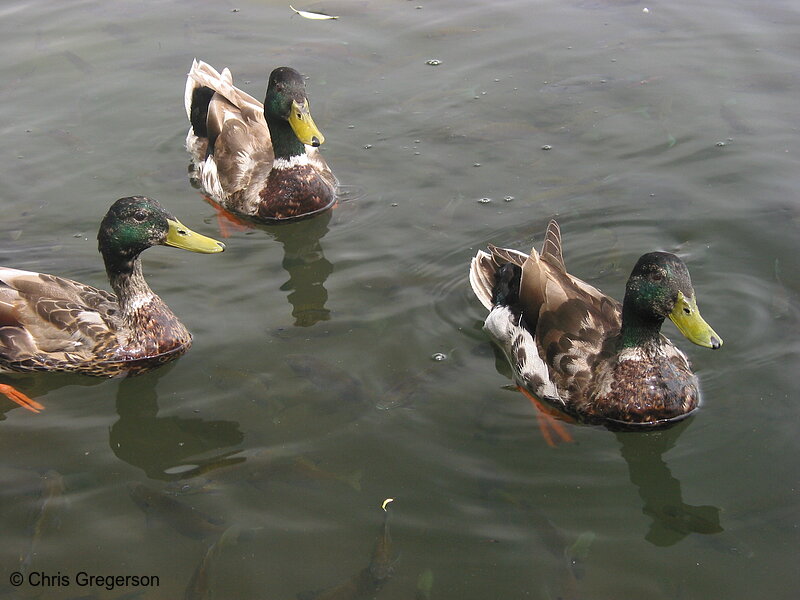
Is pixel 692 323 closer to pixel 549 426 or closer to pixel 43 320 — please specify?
pixel 549 426

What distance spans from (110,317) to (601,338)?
312 cm

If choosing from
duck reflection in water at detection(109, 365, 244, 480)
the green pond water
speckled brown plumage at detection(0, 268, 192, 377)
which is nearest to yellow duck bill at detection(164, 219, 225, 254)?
speckled brown plumage at detection(0, 268, 192, 377)

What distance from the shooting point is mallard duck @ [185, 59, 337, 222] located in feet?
26.6

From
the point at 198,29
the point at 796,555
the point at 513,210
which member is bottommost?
the point at 796,555

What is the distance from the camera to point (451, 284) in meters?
Answer: 7.05

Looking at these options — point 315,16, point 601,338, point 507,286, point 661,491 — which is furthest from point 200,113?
point 661,491

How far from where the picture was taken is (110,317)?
21.3ft

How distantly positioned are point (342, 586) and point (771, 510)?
2176mm

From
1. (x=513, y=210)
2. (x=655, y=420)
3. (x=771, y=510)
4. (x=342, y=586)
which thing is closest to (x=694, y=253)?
(x=513, y=210)

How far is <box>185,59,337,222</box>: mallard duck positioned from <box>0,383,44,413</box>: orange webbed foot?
8.79 feet

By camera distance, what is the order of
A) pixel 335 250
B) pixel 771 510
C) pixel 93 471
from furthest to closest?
pixel 335 250, pixel 93 471, pixel 771 510

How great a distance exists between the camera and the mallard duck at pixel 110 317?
6.27 meters

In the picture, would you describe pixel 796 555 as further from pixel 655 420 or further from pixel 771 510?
pixel 655 420

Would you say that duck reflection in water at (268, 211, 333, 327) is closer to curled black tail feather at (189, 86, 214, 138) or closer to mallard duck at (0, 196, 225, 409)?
mallard duck at (0, 196, 225, 409)
